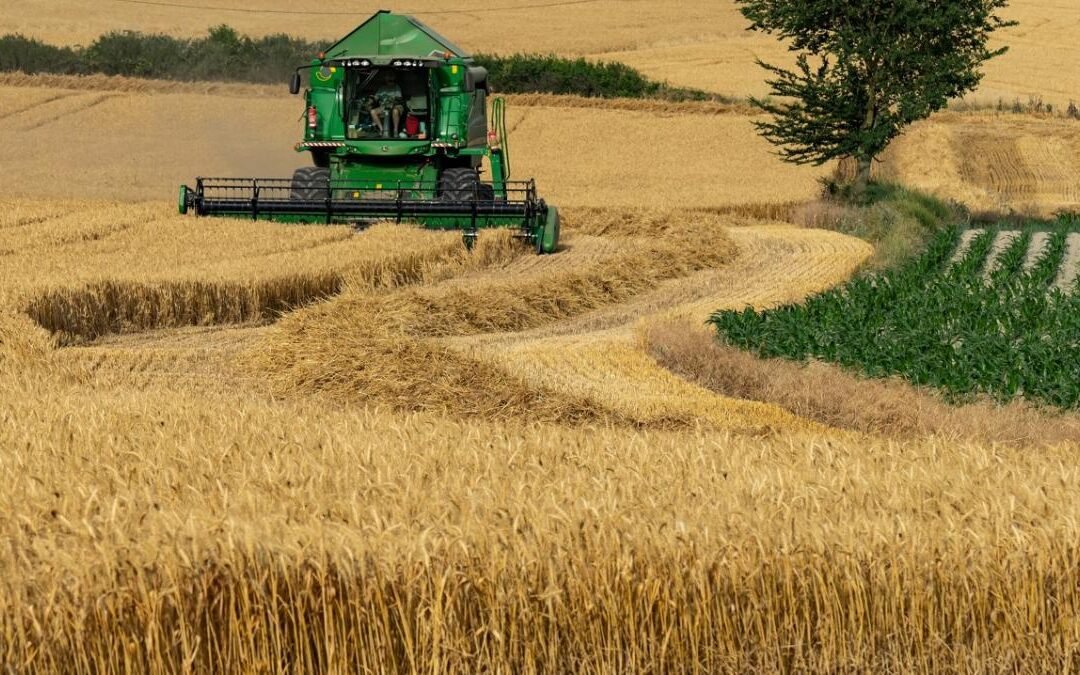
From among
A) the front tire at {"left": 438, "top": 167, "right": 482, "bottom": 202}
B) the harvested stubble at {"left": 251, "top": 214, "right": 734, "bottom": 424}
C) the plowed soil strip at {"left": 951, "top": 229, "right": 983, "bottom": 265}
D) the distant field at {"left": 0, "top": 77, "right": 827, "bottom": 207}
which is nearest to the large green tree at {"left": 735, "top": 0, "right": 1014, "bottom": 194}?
the distant field at {"left": 0, "top": 77, "right": 827, "bottom": 207}

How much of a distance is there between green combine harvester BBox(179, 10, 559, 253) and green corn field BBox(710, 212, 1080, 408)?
19.9ft

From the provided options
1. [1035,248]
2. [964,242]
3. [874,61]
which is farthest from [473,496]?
[874,61]

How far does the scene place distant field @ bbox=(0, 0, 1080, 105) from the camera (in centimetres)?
5634

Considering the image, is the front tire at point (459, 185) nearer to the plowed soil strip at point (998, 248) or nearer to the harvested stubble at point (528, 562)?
the plowed soil strip at point (998, 248)

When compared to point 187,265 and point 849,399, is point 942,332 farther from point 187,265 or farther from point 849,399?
point 187,265

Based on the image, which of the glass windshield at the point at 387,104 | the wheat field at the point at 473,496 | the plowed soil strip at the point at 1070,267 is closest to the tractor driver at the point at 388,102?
the glass windshield at the point at 387,104

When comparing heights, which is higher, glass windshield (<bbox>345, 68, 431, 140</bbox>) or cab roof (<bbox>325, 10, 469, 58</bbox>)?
cab roof (<bbox>325, 10, 469, 58</bbox>)

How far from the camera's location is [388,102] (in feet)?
76.7

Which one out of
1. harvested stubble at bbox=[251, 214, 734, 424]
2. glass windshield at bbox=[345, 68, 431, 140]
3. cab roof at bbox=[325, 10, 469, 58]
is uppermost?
cab roof at bbox=[325, 10, 469, 58]

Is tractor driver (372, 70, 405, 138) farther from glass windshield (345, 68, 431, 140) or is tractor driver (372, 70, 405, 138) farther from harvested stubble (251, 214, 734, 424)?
harvested stubble (251, 214, 734, 424)

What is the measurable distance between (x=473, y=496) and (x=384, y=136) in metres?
17.4

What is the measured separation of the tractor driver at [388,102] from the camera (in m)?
23.2

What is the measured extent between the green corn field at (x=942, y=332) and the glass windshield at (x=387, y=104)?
24.3 feet

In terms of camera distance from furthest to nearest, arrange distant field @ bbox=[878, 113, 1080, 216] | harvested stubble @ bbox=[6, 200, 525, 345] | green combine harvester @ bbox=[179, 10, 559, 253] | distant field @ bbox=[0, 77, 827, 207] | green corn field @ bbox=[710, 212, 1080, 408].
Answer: distant field @ bbox=[878, 113, 1080, 216] → distant field @ bbox=[0, 77, 827, 207] → green combine harvester @ bbox=[179, 10, 559, 253] → harvested stubble @ bbox=[6, 200, 525, 345] → green corn field @ bbox=[710, 212, 1080, 408]
